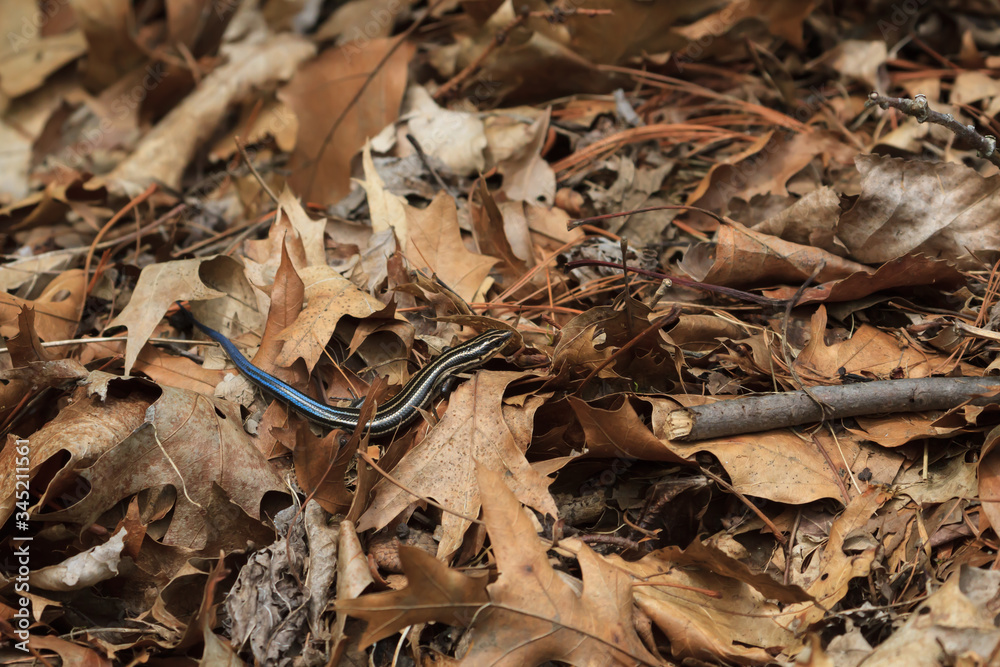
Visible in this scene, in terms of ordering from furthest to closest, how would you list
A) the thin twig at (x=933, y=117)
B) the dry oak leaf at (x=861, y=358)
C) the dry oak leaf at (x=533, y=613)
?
1. the dry oak leaf at (x=861, y=358)
2. the thin twig at (x=933, y=117)
3. the dry oak leaf at (x=533, y=613)

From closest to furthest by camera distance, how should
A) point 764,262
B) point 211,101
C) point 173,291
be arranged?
point 764,262, point 173,291, point 211,101

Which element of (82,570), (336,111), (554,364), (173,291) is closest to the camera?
(82,570)

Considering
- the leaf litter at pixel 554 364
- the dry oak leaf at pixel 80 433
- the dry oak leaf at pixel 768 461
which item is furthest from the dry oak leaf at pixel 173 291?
the dry oak leaf at pixel 768 461

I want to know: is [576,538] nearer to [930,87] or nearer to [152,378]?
[152,378]

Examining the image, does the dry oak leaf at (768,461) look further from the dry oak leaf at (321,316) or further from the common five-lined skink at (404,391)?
the dry oak leaf at (321,316)

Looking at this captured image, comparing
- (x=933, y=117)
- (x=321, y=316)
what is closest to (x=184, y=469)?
(x=321, y=316)

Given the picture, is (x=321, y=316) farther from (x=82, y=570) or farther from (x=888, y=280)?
(x=888, y=280)
